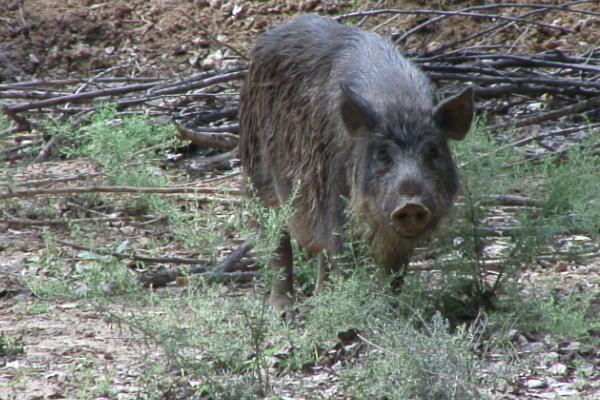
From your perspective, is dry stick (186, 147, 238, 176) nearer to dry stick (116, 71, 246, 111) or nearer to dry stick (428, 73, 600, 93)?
dry stick (116, 71, 246, 111)

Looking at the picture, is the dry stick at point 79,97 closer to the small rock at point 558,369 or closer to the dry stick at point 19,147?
the dry stick at point 19,147

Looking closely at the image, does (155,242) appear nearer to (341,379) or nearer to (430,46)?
(341,379)

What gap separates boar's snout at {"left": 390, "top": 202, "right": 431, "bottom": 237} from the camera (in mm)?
5133

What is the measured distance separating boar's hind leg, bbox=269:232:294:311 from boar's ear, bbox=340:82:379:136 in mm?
1144

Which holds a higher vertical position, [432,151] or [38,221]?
[432,151]

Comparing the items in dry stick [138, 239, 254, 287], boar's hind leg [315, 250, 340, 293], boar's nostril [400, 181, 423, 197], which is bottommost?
dry stick [138, 239, 254, 287]

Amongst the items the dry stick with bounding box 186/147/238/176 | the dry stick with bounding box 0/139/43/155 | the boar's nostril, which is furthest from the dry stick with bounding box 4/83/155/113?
the boar's nostril

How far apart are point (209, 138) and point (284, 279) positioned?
2376 mm

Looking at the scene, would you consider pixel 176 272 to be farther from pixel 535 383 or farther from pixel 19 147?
pixel 19 147

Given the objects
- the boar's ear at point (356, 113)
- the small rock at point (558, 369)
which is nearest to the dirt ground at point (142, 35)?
the boar's ear at point (356, 113)

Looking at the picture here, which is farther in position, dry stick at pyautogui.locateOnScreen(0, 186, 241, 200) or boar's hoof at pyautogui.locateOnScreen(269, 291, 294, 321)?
dry stick at pyautogui.locateOnScreen(0, 186, 241, 200)

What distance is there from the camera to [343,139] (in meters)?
5.83

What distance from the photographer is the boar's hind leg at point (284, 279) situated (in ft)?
21.5

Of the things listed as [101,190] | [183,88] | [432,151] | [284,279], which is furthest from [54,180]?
[432,151]
